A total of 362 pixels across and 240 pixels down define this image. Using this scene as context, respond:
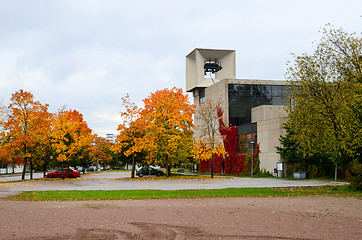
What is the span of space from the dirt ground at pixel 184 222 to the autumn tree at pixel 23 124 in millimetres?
22197

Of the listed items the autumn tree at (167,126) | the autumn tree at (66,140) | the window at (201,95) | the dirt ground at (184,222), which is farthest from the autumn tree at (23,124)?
the window at (201,95)

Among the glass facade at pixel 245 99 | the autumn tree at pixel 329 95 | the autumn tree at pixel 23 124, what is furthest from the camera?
the glass facade at pixel 245 99

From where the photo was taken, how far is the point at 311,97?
23141 mm

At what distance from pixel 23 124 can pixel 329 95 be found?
27.7m

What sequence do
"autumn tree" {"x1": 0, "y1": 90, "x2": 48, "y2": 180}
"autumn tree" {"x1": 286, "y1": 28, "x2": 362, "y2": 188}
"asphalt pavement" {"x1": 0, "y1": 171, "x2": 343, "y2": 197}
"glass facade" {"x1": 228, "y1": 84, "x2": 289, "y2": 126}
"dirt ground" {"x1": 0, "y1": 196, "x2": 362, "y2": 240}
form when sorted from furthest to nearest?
"glass facade" {"x1": 228, "y1": 84, "x2": 289, "y2": 126} → "autumn tree" {"x1": 0, "y1": 90, "x2": 48, "y2": 180} → "asphalt pavement" {"x1": 0, "y1": 171, "x2": 343, "y2": 197} → "autumn tree" {"x1": 286, "y1": 28, "x2": 362, "y2": 188} → "dirt ground" {"x1": 0, "y1": 196, "x2": 362, "y2": 240}

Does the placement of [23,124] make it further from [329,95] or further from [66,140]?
[329,95]

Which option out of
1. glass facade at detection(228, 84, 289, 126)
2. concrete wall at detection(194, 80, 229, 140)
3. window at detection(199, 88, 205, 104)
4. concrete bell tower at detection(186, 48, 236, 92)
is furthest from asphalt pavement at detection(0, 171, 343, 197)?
concrete bell tower at detection(186, 48, 236, 92)

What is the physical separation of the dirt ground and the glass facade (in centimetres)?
4071

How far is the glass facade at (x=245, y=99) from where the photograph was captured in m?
55.7

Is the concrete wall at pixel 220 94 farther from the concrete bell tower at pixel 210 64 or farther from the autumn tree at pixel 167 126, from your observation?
the autumn tree at pixel 167 126

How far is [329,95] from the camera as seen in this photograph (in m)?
22.8

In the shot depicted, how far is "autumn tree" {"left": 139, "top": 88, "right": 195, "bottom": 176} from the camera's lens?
38.0 meters

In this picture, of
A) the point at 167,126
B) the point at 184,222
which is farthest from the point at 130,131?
the point at 184,222

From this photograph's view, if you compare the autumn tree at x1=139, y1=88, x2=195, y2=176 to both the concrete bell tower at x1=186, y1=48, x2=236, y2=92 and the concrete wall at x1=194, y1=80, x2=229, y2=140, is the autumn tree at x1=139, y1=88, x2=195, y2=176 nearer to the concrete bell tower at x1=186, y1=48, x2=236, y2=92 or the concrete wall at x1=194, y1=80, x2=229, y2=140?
the concrete wall at x1=194, y1=80, x2=229, y2=140
